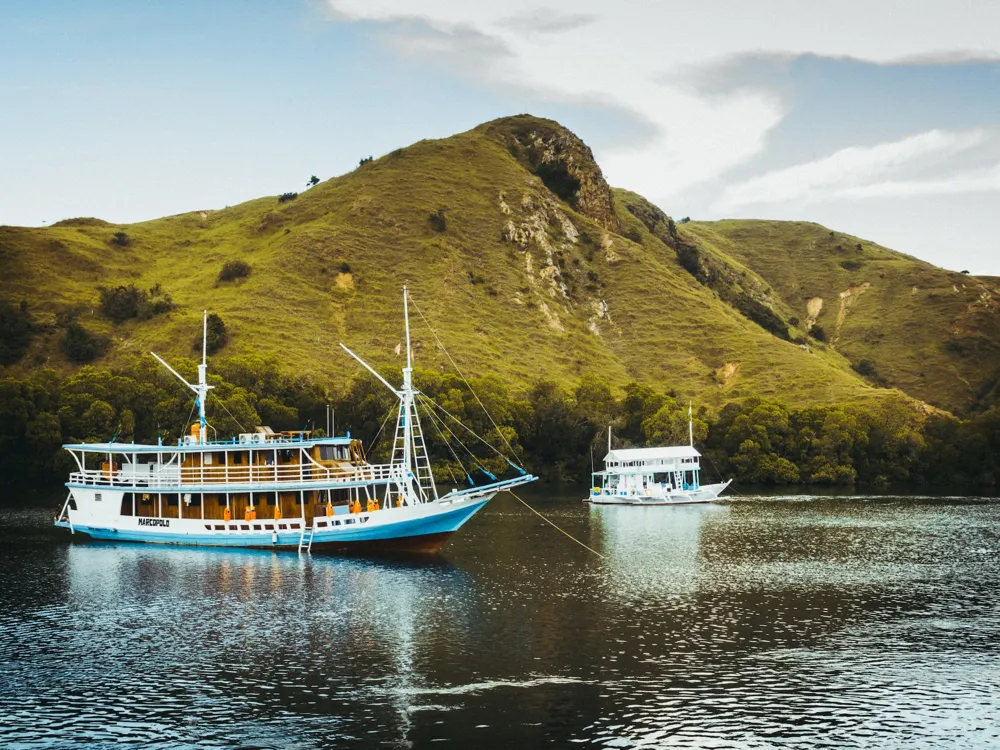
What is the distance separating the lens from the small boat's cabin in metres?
142

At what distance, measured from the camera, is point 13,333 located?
188 meters

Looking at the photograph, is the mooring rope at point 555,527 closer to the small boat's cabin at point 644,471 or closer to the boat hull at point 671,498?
the boat hull at point 671,498

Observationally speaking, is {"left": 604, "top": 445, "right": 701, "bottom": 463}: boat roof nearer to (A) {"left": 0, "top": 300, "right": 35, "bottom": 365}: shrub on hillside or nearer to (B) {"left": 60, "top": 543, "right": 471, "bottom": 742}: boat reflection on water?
(B) {"left": 60, "top": 543, "right": 471, "bottom": 742}: boat reflection on water

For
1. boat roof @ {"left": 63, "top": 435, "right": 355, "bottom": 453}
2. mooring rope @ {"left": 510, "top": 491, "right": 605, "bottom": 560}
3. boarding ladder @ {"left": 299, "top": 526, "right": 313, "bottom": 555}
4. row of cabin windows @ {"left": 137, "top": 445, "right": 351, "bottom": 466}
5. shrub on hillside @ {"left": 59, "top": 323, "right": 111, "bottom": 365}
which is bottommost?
mooring rope @ {"left": 510, "top": 491, "right": 605, "bottom": 560}

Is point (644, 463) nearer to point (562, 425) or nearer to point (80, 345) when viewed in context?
point (562, 425)

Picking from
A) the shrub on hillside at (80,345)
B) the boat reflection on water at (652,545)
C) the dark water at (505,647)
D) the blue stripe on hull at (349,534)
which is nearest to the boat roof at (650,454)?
the boat reflection on water at (652,545)

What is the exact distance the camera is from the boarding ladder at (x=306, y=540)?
8212 cm

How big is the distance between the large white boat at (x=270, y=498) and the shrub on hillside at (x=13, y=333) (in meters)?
111

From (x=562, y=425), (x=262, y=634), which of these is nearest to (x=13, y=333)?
(x=562, y=425)

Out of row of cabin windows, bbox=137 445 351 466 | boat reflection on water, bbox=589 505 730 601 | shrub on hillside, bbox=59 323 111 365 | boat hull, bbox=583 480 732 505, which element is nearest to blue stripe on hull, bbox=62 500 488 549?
row of cabin windows, bbox=137 445 351 466

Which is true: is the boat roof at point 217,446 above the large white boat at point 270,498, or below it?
above

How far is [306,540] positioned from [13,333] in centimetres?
13505

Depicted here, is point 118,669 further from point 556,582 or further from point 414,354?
point 414,354

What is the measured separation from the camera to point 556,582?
228 ft
